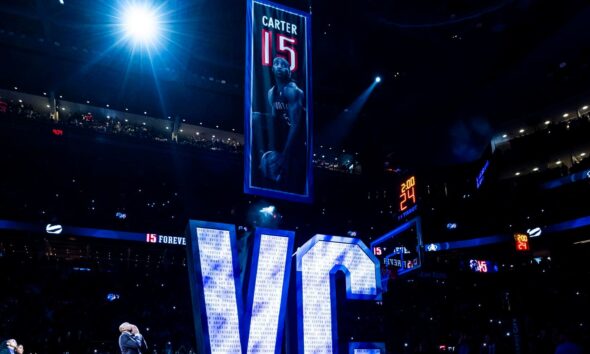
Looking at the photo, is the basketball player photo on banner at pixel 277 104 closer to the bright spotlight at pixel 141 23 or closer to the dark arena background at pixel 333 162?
the dark arena background at pixel 333 162

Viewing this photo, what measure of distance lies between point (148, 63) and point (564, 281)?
74.7 feet

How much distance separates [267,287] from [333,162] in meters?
24.9

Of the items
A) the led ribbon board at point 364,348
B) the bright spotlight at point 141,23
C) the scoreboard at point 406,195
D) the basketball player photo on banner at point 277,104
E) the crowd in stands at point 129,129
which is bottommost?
the led ribbon board at point 364,348

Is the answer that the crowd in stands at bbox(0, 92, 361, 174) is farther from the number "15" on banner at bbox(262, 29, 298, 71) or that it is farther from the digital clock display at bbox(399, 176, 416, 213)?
the number "15" on banner at bbox(262, 29, 298, 71)

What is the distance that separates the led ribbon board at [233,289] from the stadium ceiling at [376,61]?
9.82 metres

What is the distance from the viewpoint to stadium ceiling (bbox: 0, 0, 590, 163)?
688 inches

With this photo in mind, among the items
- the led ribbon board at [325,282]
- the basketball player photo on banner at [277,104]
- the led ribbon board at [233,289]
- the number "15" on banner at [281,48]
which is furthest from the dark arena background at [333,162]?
the led ribbon board at [233,289]

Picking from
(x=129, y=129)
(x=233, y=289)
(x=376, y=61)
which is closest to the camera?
(x=233, y=289)

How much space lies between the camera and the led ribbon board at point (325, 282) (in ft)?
20.6

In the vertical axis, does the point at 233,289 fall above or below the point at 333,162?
below

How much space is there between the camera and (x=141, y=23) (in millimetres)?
19125

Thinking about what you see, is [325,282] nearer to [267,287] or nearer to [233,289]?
[267,287]

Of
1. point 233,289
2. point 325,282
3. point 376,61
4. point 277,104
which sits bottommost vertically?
point 233,289

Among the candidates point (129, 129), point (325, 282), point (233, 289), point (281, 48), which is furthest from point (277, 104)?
point (129, 129)
